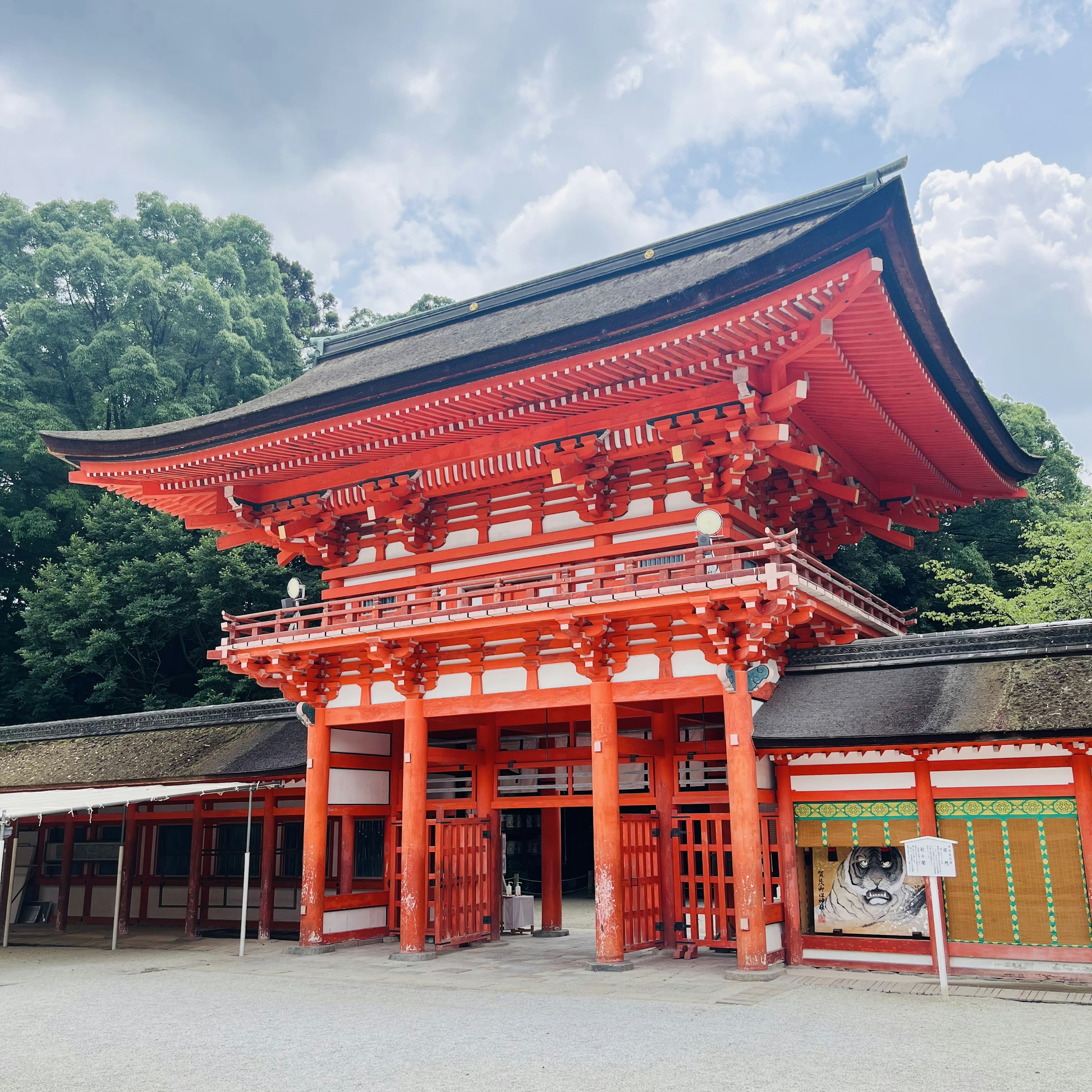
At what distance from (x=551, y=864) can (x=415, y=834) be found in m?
3.99

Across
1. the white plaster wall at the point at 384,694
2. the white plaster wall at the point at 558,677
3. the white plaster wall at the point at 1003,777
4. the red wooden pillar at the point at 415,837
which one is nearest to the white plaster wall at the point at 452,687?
the red wooden pillar at the point at 415,837

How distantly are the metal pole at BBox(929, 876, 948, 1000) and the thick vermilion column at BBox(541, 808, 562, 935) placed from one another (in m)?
7.24

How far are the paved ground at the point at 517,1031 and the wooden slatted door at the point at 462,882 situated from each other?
3.15ft

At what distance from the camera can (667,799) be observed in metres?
13.8

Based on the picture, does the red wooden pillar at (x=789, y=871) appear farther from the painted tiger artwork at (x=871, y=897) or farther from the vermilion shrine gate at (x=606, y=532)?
the painted tiger artwork at (x=871, y=897)

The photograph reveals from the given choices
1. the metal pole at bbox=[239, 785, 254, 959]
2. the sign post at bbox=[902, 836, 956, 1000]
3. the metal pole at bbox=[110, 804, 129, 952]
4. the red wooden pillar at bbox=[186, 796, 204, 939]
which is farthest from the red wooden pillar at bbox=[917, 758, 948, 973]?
the red wooden pillar at bbox=[186, 796, 204, 939]

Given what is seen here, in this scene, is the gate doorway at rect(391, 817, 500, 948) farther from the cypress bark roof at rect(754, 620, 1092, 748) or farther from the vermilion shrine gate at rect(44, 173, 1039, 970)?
the cypress bark roof at rect(754, 620, 1092, 748)

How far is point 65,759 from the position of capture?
18.7m

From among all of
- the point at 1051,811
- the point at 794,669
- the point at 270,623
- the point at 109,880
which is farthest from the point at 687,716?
the point at 109,880

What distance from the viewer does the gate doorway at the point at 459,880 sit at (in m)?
13.4

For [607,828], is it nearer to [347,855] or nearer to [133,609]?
[347,855]

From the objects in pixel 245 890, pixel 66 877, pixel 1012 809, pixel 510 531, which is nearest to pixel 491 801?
pixel 245 890

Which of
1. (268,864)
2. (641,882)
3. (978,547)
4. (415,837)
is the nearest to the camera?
(641,882)

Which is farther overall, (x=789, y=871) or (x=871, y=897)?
(x=789, y=871)
